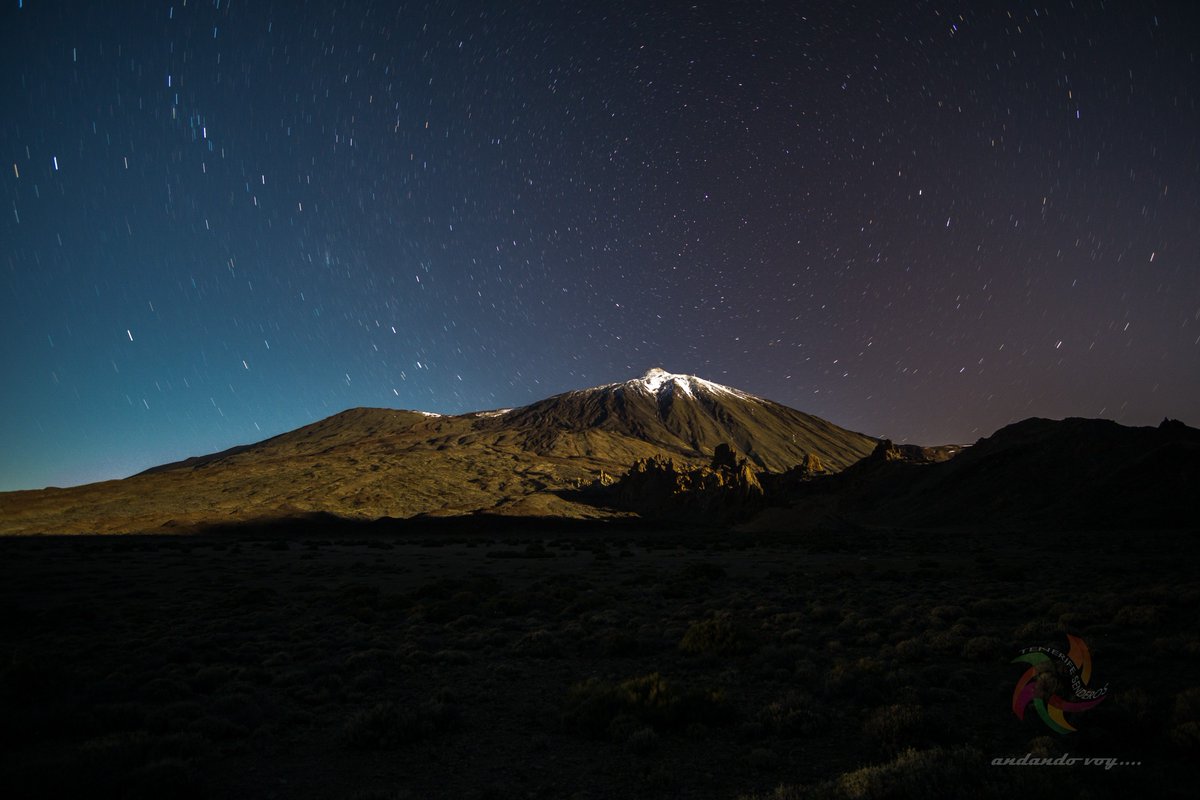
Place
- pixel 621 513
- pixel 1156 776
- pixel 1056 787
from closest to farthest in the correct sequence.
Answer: pixel 1056 787 < pixel 1156 776 < pixel 621 513

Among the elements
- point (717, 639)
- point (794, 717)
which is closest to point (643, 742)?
point (794, 717)

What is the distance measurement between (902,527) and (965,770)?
62486 mm

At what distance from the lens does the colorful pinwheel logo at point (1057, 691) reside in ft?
25.8

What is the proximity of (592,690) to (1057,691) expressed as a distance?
7629 millimetres

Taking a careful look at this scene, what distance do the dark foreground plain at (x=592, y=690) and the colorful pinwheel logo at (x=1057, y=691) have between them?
28 centimetres

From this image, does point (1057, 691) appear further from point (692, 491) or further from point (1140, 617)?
point (692, 491)

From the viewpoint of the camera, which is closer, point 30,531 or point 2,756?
point 2,756

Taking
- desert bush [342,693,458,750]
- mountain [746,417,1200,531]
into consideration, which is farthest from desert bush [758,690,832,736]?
mountain [746,417,1200,531]

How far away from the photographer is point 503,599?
62.6ft

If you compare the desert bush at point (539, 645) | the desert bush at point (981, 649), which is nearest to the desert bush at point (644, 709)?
the desert bush at point (539, 645)

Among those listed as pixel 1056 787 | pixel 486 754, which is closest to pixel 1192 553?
pixel 1056 787

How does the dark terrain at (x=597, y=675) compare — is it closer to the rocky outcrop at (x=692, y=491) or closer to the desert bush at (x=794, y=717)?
the desert bush at (x=794, y=717)

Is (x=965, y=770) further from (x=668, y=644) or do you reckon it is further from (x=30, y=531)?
(x=30, y=531)

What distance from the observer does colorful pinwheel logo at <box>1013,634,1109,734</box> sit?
788 cm
